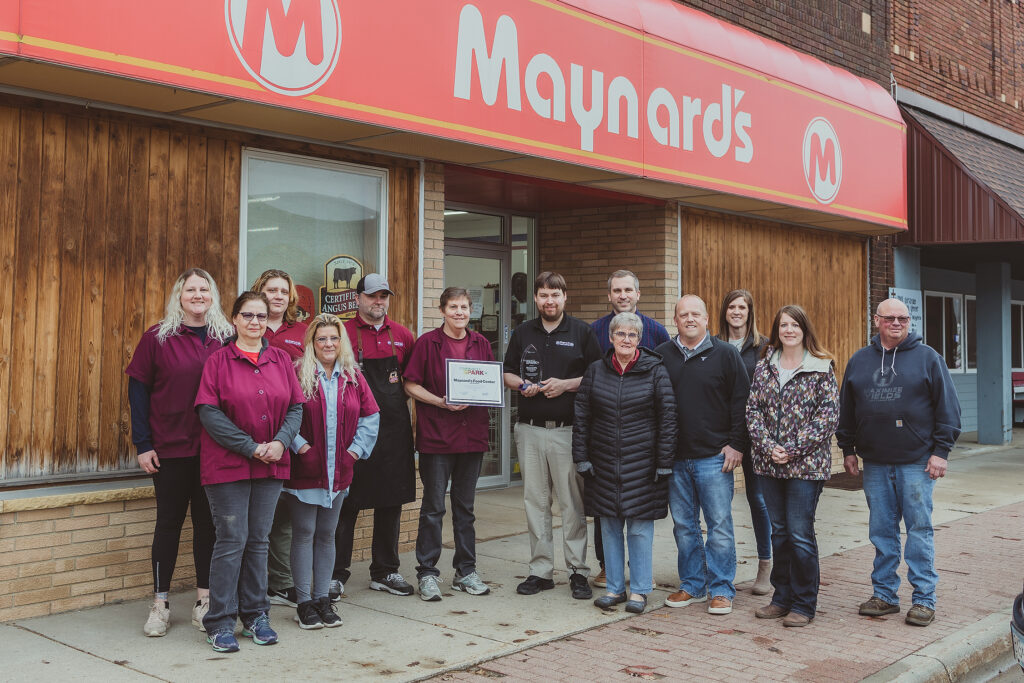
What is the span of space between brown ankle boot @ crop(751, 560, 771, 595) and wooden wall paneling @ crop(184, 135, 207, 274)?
406 centimetres

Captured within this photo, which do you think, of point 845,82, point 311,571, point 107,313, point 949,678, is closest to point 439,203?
point 107,313

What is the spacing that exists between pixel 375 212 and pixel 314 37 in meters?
1.65

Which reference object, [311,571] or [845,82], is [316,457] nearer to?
A: [311,571]

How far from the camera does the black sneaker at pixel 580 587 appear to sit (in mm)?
6297

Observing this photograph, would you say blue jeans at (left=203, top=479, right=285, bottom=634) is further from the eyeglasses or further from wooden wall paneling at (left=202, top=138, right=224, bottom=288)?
wooden wall paneling at (left=202, top=138, right=224, bottom=288)

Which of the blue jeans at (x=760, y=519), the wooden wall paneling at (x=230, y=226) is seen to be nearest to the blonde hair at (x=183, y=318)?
the wooden wall paneling at (x=230, y=226)

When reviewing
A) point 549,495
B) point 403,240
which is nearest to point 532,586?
point 549,495

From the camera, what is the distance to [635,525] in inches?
236

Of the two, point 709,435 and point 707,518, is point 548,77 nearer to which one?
point 709,435

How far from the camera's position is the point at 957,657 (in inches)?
207

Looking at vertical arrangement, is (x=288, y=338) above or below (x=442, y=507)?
above

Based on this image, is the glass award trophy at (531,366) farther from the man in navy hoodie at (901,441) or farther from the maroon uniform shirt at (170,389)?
the maroon uniform shirt at (170,389)

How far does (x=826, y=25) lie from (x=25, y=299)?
994 centimetres

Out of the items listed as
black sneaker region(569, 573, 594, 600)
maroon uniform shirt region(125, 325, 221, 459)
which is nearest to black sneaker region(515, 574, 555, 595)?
black sneaker region(569, 573, 594, 600)
